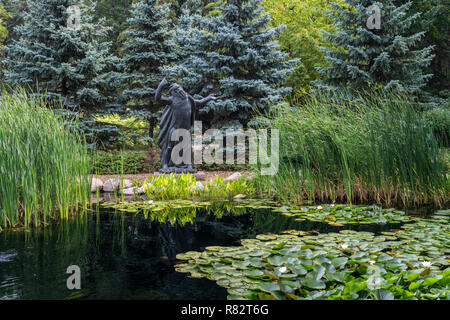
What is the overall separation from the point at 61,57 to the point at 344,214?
414 inches

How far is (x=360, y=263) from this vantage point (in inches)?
100

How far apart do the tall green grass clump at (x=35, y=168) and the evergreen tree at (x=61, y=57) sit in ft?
23.1

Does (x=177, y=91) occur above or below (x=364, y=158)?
above

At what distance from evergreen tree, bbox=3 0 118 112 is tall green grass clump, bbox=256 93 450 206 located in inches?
310

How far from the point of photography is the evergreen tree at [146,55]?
39.3 feet

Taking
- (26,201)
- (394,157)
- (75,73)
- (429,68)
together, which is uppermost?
(429,68)

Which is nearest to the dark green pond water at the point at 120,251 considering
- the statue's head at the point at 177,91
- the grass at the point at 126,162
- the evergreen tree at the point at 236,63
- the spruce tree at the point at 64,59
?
the statue's head at the point at 177,91

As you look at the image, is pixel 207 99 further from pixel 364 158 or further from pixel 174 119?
pixel 364 158

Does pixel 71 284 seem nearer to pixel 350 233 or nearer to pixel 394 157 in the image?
pixel 350 233

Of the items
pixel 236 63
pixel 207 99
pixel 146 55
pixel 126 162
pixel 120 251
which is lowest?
pixel 120 251

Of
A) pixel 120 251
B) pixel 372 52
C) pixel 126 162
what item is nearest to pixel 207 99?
pixel 126 162

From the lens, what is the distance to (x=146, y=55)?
39.1 ft
